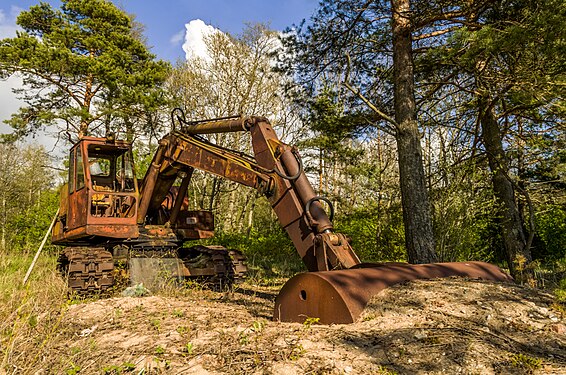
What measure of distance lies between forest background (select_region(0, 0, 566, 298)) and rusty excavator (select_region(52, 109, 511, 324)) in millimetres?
2658

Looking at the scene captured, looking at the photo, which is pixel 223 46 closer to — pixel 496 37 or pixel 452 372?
pixel 496 37

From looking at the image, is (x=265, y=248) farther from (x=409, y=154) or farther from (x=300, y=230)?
(x=300, y=230)

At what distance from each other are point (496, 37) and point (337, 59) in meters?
4.18

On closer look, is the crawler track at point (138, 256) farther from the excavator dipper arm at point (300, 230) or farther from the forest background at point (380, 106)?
the forest background at point (380, 106)

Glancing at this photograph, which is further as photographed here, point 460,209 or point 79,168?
point 460,209

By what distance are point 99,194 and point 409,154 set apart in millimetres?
5649

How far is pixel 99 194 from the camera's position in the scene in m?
8.02

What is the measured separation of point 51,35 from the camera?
17.9 meters

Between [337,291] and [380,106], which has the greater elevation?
[380,106]

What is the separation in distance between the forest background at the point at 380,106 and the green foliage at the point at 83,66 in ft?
0.21

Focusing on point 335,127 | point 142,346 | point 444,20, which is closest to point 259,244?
point 335,127

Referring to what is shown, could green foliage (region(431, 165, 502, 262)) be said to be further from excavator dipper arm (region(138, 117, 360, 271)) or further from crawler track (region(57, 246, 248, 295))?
excavator dipper arm (region(138, 117, 360, 271))

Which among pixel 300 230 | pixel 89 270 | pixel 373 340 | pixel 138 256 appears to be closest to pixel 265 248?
pixel 138 256

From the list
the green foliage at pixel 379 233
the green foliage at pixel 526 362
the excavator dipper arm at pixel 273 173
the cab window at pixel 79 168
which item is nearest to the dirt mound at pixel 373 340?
the green foliage at pixel 526 362
